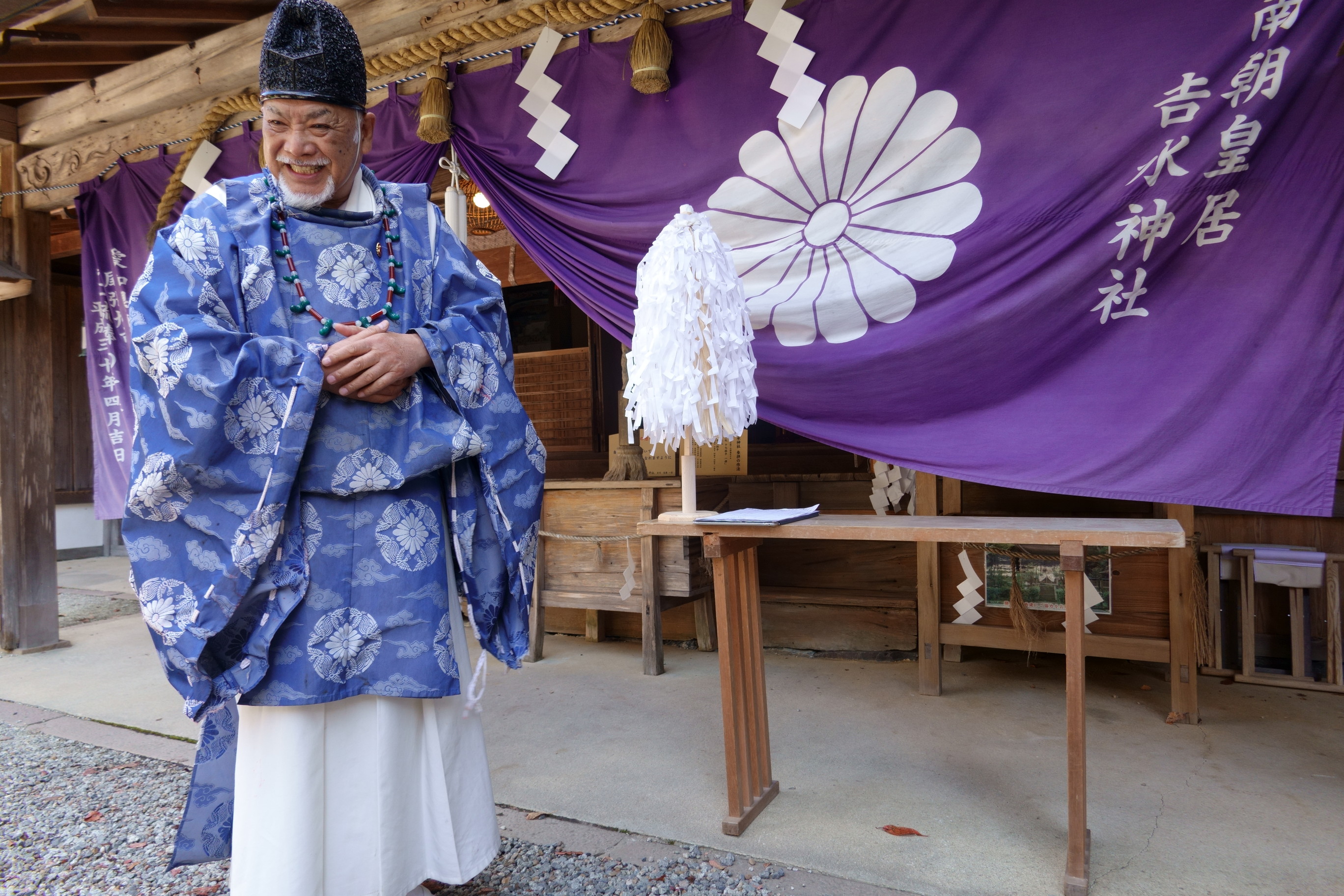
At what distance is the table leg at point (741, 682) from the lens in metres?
2.22

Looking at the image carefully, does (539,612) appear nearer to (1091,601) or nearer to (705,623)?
(705,623)

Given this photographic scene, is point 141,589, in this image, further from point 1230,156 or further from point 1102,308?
point 1230,156

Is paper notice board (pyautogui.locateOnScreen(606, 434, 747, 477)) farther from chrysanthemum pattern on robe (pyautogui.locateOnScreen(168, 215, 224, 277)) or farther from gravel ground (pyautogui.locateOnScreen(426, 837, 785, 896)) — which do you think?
chrysanthemum pattern on robe (pyautogui.locateOnScreen(168, 215, 224, 277))

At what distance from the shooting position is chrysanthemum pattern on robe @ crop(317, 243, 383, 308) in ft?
5.57

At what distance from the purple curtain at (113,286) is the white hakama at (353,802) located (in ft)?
12.5

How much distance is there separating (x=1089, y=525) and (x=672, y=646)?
2.86 meters

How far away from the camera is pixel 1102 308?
2.41 metres

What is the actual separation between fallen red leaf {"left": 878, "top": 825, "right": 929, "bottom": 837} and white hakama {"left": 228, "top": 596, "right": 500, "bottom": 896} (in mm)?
1108

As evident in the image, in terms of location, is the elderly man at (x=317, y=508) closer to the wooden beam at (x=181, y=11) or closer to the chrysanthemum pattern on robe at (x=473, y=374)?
the chrysanthemum pattern on robe at (x=473, y=374)

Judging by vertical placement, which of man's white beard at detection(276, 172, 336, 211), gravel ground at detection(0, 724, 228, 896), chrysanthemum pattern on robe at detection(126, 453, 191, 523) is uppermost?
man's white beard at detection(276, 172, 336, 211)

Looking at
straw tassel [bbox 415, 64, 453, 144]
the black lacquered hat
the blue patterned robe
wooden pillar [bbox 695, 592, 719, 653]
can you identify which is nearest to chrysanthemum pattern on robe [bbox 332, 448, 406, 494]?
the blue patterned robe

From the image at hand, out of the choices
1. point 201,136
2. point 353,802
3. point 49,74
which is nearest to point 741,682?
point 353,802

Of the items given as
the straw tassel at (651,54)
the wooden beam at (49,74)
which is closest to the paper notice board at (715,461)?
the straw tassel at (651,54)

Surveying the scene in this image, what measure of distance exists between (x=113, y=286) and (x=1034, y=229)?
16.7 feet
